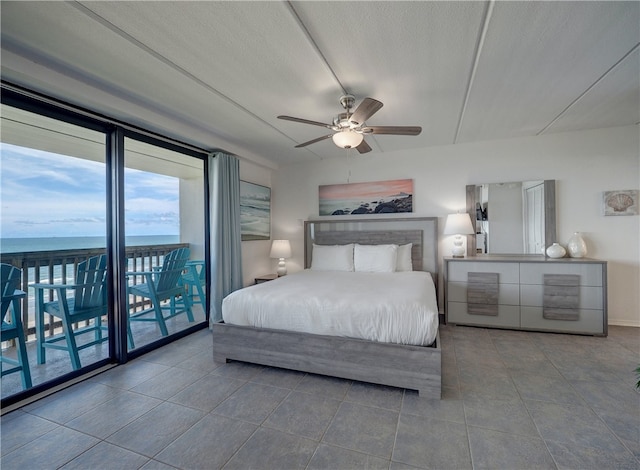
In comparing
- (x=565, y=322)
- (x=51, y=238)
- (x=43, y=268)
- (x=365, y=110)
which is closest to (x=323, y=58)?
(x=365, y=110)

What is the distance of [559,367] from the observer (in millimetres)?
2449

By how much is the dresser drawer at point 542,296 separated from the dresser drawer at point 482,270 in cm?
15

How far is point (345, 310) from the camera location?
87.9 inches

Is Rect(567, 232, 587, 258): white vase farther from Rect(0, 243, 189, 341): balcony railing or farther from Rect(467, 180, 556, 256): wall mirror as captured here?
Rect(0, 243, 189, 341): balcony railing

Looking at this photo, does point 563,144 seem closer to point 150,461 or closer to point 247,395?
point 247,395

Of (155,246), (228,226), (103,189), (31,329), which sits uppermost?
(103,189)

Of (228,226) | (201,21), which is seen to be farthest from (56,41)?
(228,226)

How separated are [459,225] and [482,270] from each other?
24.9 inches

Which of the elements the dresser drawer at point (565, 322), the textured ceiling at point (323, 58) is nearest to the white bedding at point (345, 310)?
the dresser drawer at point (565, 322)

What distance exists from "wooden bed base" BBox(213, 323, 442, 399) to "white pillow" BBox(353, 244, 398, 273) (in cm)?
170

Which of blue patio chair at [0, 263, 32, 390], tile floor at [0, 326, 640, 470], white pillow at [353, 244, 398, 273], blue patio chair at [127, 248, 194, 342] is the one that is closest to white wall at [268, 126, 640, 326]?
white pillow at [353, 244, 398, 273]

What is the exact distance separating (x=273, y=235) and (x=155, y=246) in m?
1.91

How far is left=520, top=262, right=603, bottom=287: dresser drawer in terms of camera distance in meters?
3.11

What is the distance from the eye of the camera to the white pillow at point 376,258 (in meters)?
3.79
